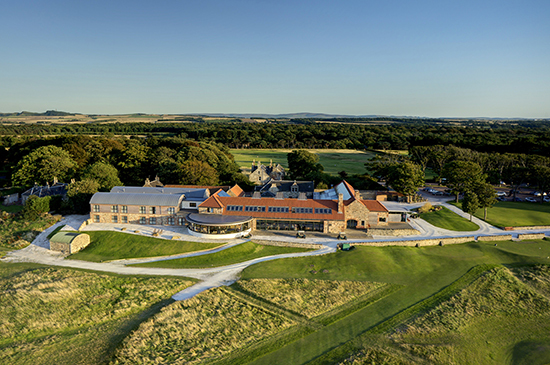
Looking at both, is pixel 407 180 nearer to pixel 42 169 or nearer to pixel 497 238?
pixel 497 238

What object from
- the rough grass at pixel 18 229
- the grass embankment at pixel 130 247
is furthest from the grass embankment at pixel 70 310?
the rough grass at pixel 18 229

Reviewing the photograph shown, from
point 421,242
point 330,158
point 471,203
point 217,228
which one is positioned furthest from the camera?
point 330,158

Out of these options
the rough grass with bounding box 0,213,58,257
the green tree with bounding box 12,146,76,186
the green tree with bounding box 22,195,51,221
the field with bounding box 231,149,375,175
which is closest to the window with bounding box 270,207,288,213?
the rough grass with bounding box 0,213,58,257

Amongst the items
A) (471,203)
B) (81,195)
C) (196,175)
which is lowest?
(81,195)

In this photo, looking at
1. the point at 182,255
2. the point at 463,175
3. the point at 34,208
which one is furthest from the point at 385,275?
the point at 34,208

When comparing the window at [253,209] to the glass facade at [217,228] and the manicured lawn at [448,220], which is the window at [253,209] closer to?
the glass facade at [217,228]

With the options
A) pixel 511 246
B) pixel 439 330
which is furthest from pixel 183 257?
pixel 511 246

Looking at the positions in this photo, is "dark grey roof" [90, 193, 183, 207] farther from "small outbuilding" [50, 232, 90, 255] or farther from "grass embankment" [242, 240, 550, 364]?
"grass embankment" [242, 240, 550, 364]
